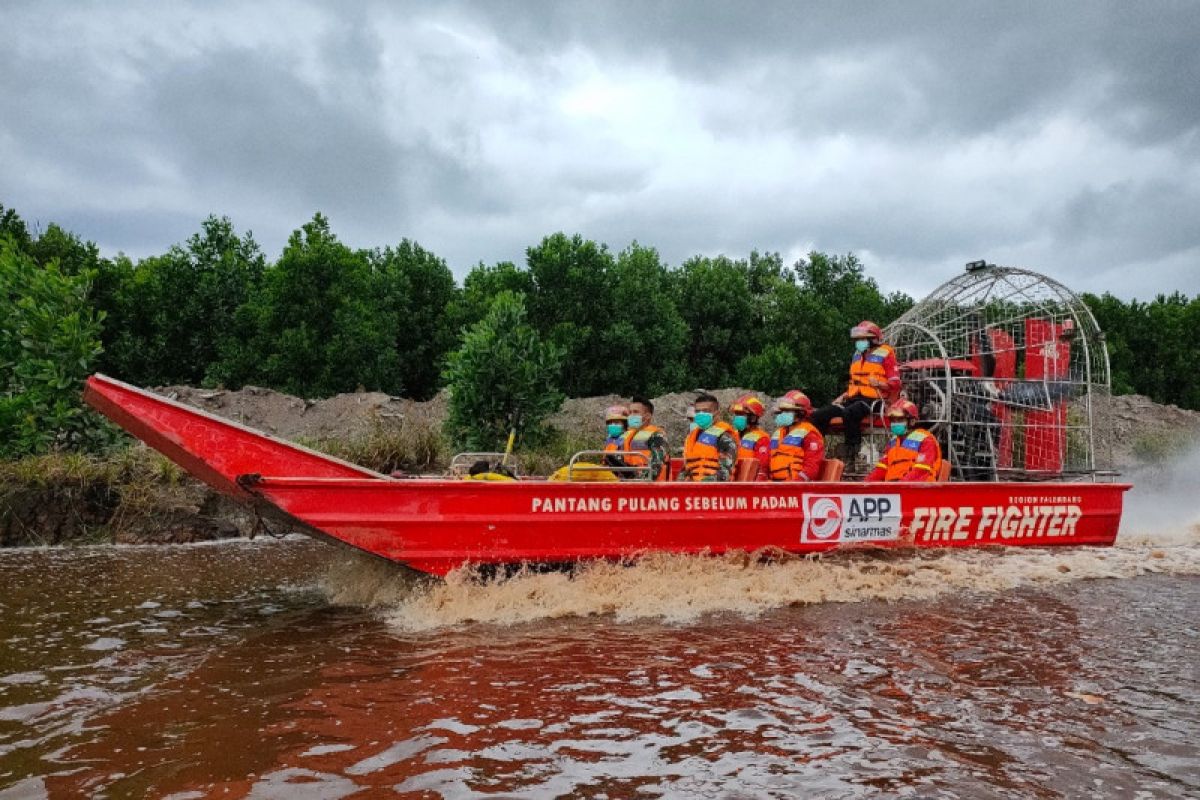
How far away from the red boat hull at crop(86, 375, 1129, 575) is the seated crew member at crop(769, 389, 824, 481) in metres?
0.70

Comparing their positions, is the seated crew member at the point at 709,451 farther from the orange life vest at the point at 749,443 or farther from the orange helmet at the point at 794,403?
the orange helmet at the point at 794,403

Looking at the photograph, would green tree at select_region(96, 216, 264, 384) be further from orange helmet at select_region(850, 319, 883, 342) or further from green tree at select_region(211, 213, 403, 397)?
orange helmet at select_region(850, 319, 883, 342)

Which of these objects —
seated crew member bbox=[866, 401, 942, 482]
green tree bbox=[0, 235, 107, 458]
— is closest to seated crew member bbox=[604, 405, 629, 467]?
seated crew member bbox=[866, 401, 942, 482]

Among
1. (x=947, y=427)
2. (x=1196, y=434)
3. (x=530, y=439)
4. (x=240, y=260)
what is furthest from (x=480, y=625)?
(x=1196, y=434)

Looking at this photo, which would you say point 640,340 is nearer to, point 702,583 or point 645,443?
point 645,443

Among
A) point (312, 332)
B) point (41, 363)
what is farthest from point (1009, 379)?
point (312, 332)

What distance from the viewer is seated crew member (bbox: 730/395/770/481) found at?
10.4 m

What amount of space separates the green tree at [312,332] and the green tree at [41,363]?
7.20 m

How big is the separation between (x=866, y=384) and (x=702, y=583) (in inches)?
171

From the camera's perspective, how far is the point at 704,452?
32.2 feet

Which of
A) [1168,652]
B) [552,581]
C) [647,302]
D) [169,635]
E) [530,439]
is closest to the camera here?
[1168,652]

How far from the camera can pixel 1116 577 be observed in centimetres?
993

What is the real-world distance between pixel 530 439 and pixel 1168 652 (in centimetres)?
1149

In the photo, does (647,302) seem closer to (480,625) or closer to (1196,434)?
(1196,434)
